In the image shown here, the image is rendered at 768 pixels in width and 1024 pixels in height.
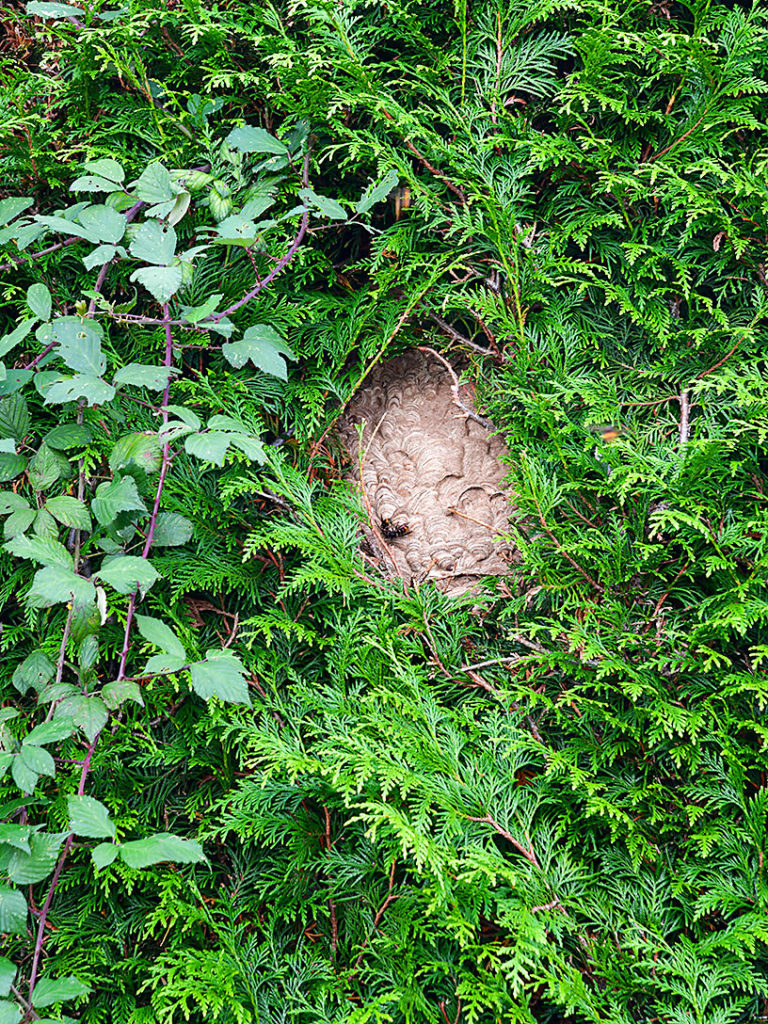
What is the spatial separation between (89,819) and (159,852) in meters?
0.15

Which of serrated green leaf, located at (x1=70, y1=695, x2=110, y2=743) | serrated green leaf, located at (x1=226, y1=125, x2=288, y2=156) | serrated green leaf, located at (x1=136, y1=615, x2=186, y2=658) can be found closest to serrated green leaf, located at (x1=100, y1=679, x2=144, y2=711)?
serrated green leaf, located at (x1=70, y1=695, x2=110, y2=743)

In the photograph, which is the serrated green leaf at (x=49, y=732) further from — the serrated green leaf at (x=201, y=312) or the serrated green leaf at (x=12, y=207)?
the serrated green leaf at (x=12, y=207)

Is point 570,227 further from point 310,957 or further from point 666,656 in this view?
point 310,957

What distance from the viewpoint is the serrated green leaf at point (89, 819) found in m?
1.39

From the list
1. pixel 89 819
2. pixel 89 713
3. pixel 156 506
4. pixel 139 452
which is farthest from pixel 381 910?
pixel 139 452

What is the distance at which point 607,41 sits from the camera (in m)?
1.75

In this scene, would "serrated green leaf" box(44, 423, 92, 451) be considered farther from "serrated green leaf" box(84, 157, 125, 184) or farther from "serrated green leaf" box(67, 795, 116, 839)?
"serrated green leaf" box(67, 795, 116, 839)

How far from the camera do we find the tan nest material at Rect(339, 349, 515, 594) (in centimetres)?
193

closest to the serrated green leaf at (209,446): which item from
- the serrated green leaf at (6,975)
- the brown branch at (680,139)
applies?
the serrated green leaf at (6,975)

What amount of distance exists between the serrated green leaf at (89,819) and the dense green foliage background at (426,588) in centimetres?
21

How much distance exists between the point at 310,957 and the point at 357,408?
4.23 ft

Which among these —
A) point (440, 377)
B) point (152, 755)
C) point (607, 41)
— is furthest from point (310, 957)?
point (607, 41)

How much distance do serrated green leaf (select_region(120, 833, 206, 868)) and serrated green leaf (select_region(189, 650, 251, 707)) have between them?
0.27 meters

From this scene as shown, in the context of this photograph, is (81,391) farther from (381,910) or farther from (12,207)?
(381,910)
